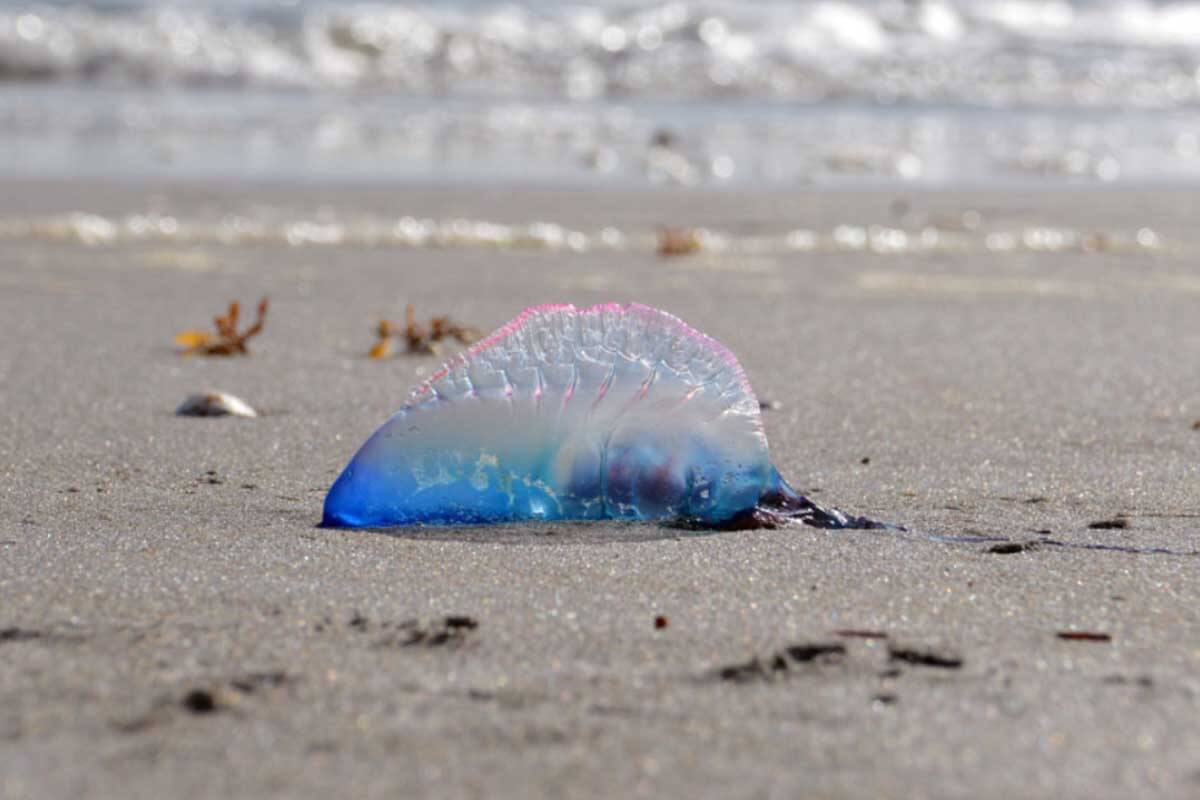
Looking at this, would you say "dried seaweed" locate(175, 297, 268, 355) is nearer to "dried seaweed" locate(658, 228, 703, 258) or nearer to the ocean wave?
"dried seaweed" locate(658, 228, 703, 258)

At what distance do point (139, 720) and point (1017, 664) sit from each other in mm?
1010

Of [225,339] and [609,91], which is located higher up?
[609,91]

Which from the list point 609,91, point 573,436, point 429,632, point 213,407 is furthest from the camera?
point 609,91

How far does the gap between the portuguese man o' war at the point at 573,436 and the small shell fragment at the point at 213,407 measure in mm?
1181

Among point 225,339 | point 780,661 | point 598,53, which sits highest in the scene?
point 598,53

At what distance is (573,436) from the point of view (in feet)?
8.59

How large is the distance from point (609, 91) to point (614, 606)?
18287mm

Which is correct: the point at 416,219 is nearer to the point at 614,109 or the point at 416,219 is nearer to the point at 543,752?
the point at 543,752

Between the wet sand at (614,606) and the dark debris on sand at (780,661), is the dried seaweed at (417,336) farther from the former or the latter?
the dark debris on sand at (780,661)

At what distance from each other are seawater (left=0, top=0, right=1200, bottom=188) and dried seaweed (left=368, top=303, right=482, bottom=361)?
6.20 metres

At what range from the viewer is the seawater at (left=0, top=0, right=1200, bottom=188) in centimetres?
1255

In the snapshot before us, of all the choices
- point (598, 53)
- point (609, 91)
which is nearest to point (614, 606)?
point (609, 91)

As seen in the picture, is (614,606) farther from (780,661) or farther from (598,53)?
(598,53)

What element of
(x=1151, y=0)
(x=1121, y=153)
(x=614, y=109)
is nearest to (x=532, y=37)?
(x=614, y=109)
